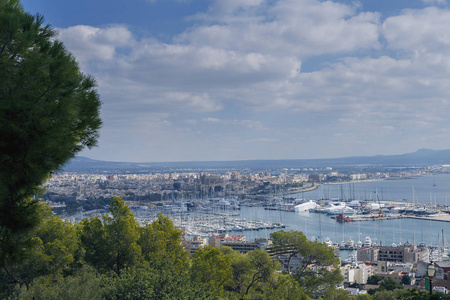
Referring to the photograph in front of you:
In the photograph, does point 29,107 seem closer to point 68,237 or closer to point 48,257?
point 48,257

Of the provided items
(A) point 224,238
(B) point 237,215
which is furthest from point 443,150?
(A) point 224,238

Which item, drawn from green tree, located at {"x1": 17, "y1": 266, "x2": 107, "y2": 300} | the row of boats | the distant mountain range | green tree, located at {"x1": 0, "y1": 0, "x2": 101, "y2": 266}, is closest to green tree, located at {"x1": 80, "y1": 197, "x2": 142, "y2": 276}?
green tree, located at {"x1": 17, "y1": 266, "x2": 107, "y2": 300}

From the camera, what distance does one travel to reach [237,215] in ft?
125

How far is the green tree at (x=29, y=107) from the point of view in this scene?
217 cm

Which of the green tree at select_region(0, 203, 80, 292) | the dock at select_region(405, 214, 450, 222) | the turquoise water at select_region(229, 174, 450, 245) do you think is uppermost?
the green tree at select_region(0, 203, 80, 292)

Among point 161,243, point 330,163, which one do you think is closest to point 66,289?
point 161,243

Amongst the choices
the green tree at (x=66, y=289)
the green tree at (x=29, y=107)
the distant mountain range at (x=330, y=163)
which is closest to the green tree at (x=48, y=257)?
the green tree at (x=66, y=289)

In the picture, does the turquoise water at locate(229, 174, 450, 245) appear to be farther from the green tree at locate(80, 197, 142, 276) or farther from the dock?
the green tree at locate(80, 197, 142, 276)

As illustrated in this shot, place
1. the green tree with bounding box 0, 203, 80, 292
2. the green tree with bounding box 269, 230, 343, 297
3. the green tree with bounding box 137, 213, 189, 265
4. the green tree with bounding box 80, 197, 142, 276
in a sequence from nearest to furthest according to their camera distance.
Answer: the green tree with bounding box 0, 203, 80, 292, the green tree with bounding box 80, 197, 142, 276, the green tree with bounding box 137, 213, 189, 265, the green tree with bounding box 269, 230, 343, 297

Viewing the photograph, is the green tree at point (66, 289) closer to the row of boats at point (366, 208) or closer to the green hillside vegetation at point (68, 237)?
the green hillside vegetation at point (68, 237)

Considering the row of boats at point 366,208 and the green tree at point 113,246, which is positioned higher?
the green tree at point 113,246

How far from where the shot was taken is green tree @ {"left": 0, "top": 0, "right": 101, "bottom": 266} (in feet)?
7.13

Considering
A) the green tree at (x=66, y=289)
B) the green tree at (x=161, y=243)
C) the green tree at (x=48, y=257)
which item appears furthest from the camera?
the green tree at (x=161, y=243)

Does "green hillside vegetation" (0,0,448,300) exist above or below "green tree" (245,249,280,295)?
above
